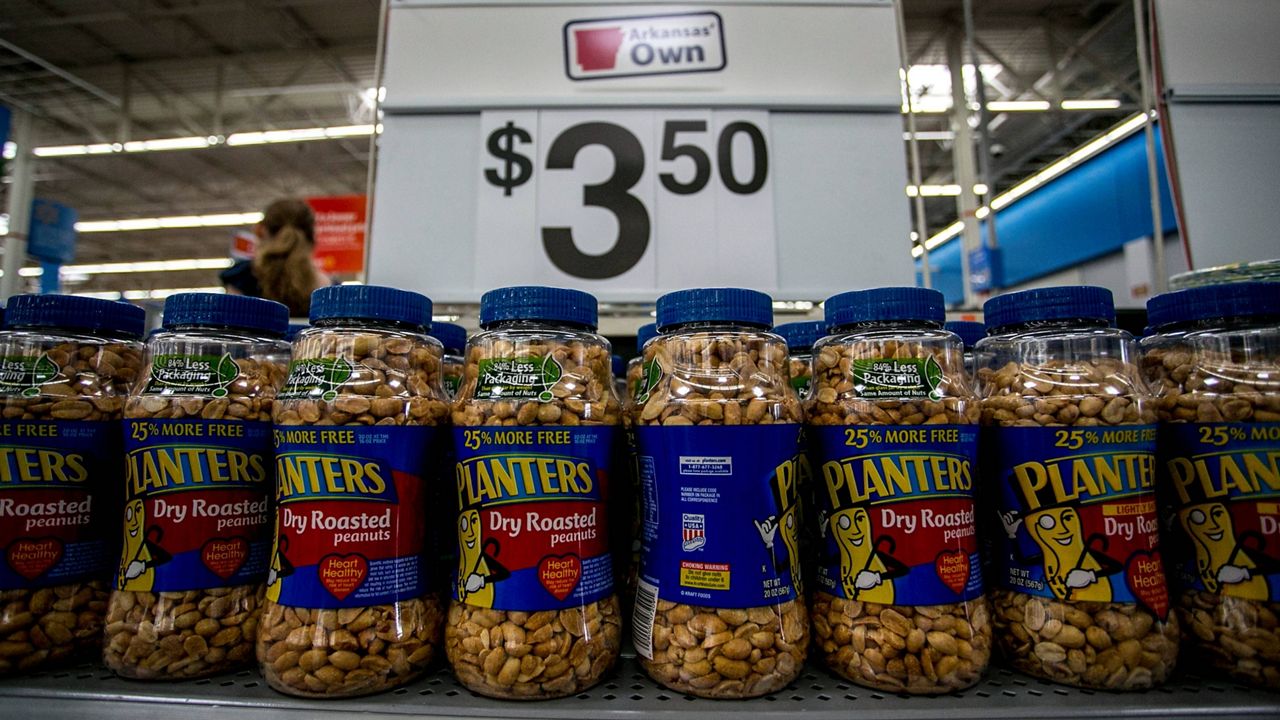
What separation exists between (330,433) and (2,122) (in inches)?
229

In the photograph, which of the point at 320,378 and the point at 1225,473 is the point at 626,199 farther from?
the point at 1225,473

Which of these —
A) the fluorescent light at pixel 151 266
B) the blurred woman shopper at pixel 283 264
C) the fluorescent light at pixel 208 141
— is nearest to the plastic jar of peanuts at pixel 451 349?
the blurred woman shopper at pixel 283 264

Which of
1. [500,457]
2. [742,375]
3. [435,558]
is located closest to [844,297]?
[742,375]

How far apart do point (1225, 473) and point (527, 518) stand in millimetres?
859

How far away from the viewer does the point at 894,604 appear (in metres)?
0.73

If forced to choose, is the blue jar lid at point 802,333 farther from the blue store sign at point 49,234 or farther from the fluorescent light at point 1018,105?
the blue store sign at point 49,234

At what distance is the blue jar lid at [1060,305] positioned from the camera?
80 centimetres

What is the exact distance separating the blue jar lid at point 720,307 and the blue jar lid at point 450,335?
0.44m

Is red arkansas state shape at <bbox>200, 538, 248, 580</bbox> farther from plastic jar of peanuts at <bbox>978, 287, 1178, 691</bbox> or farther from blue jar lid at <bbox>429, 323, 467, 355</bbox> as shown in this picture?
plastic jar of peanuts at <bbox>978, 287, 1178, 691</bbox>

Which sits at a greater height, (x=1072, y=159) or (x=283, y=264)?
(x=1072, y=159)

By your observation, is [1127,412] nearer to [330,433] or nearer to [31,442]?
[330,433]

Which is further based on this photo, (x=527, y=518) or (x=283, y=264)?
(x=283, y=264)

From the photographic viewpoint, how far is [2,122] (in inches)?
170

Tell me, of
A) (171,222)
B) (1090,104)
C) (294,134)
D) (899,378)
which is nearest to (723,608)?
(899,378)
